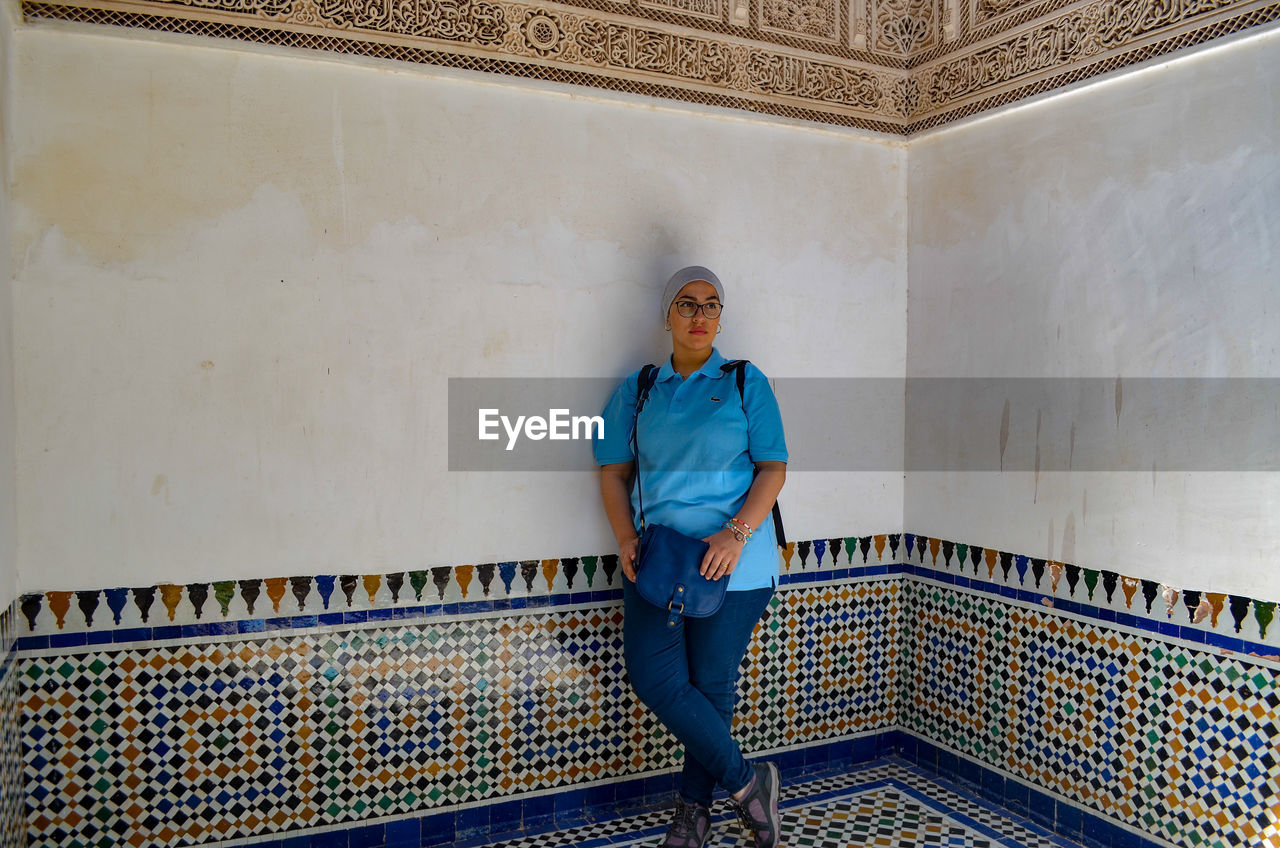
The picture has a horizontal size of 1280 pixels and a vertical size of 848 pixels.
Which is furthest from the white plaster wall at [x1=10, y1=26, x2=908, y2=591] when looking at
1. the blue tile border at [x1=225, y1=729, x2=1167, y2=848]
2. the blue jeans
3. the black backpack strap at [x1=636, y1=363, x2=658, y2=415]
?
the blue tile border at [x1=225, y1=729, x2=1167, y2=848]

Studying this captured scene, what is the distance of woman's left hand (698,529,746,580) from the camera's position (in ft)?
8.60

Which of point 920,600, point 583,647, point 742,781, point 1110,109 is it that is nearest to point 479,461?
point 583,647

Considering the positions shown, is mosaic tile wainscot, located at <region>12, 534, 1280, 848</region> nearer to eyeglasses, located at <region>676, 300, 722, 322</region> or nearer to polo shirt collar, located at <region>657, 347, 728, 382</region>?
polo shirt collar, located at <region>657, 347, 728, 382</region>

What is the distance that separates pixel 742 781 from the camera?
2.73 m

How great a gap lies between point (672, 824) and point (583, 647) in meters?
0.59

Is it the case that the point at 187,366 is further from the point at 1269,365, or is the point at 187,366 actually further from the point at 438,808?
the point at 1269,365

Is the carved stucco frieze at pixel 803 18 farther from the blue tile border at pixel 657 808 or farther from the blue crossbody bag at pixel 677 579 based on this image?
the blue tile border at pixel 657 808

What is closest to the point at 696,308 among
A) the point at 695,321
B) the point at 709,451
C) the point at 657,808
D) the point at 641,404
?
the point at 695,321

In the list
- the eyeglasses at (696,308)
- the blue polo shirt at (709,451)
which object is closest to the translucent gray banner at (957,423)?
the blue polo shirt at (709,451)

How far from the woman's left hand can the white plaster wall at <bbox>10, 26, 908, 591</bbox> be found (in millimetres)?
502

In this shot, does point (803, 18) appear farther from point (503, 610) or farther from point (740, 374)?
point (503, 610)

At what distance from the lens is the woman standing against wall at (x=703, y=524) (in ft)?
8.91

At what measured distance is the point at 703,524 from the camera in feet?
9.02

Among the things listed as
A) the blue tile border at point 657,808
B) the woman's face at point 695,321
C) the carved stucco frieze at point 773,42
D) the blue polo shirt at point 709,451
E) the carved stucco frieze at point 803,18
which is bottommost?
the blue tile border at point 657,808
